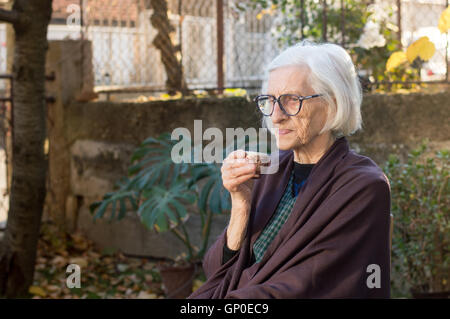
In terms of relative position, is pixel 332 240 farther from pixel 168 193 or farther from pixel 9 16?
pixel 9 16

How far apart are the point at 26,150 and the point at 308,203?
2630mm

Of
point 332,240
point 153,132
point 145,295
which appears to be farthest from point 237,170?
point 153,132

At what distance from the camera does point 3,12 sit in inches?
152

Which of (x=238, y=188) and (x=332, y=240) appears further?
(x=238, y=188)

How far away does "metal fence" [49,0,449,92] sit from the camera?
18.2ft

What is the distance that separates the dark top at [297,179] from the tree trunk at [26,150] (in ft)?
7.40

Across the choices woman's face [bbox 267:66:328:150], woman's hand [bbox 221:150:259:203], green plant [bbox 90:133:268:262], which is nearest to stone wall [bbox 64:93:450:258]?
green plant [bbox 90:133:268:262]

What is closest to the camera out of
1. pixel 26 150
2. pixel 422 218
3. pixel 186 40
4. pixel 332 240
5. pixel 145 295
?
pixel 332 240

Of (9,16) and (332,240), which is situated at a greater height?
(9,16)

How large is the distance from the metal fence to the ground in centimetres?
150

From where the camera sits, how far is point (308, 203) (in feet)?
6.76

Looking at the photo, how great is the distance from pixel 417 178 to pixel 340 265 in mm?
1882

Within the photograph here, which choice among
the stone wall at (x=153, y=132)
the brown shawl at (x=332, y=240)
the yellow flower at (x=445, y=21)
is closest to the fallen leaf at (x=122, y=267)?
the stone wall at (x=153, y=132)

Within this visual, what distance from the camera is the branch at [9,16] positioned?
3871mm
